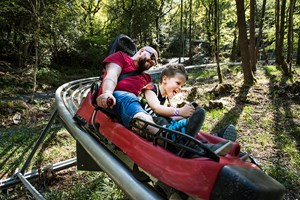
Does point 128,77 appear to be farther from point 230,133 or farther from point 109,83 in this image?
point 230,133

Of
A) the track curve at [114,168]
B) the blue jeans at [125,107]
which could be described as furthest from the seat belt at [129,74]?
the track curve at [114,168]

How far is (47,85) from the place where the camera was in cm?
1487

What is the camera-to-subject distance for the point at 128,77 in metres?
2.79

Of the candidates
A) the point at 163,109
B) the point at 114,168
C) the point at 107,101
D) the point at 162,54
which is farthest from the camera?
the point at 162,54

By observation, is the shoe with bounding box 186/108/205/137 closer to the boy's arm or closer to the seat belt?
the boy's arm

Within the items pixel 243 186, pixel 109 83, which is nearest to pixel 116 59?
pixel 109 83

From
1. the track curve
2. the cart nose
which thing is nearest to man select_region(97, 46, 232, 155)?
the track curve

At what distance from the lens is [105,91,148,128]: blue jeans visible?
2275 mm

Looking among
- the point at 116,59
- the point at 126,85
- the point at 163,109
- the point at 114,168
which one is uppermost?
the point at 116,59

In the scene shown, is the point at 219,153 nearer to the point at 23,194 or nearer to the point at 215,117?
the point at 23,194

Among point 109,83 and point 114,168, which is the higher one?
point 109,83

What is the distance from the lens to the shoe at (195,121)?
1.86 meters

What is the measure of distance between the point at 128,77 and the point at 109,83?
0.30m

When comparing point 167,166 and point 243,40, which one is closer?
point 167,166
